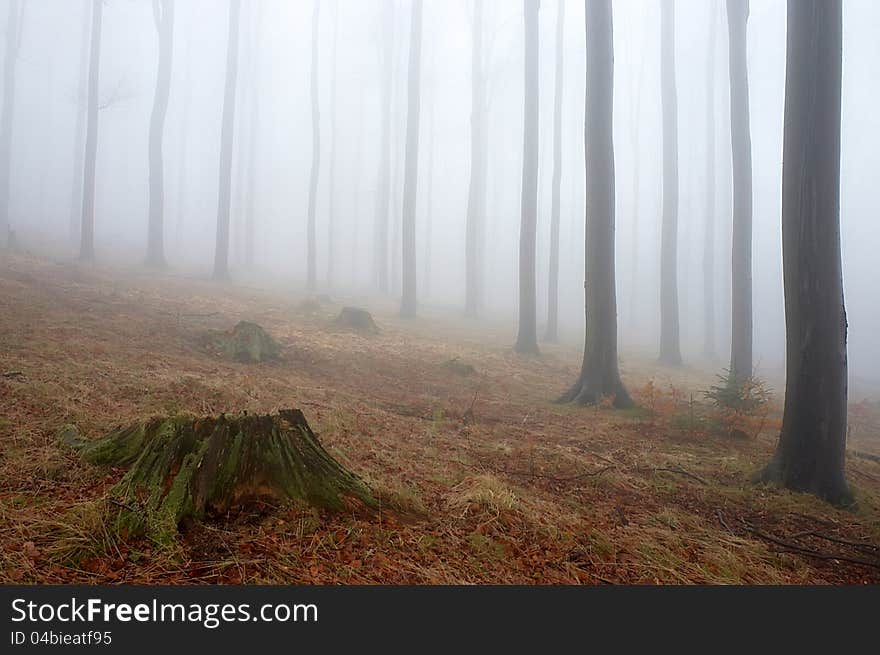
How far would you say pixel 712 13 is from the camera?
2566 centimetres

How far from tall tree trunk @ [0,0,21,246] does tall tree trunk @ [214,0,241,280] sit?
11027 mm

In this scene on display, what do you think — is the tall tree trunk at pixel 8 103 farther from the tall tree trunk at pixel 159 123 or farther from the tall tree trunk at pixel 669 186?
the tall tree trunk at pixel 669 186

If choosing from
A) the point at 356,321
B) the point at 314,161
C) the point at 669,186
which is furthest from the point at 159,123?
the point at 669,186

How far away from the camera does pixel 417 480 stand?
4.54 metres

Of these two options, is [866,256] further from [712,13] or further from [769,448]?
[769,448]

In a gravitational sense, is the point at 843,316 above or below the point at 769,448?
above

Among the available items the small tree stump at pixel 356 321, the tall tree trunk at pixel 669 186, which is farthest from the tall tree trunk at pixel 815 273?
the tall tree trunk at pixel 669 186

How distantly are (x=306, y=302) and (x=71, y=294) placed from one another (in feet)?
22.7

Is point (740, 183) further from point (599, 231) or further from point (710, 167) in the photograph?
point (710, 167)

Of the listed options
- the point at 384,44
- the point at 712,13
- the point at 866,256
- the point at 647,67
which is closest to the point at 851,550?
the point at 712,13

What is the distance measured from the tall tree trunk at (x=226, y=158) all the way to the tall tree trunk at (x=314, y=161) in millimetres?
4614

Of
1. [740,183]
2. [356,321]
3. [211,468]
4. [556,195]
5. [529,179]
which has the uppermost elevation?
[556,195]

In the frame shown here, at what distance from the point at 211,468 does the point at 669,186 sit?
21999 millimetres

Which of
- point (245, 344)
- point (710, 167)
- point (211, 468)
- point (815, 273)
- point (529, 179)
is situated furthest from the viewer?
point (710, 167)
